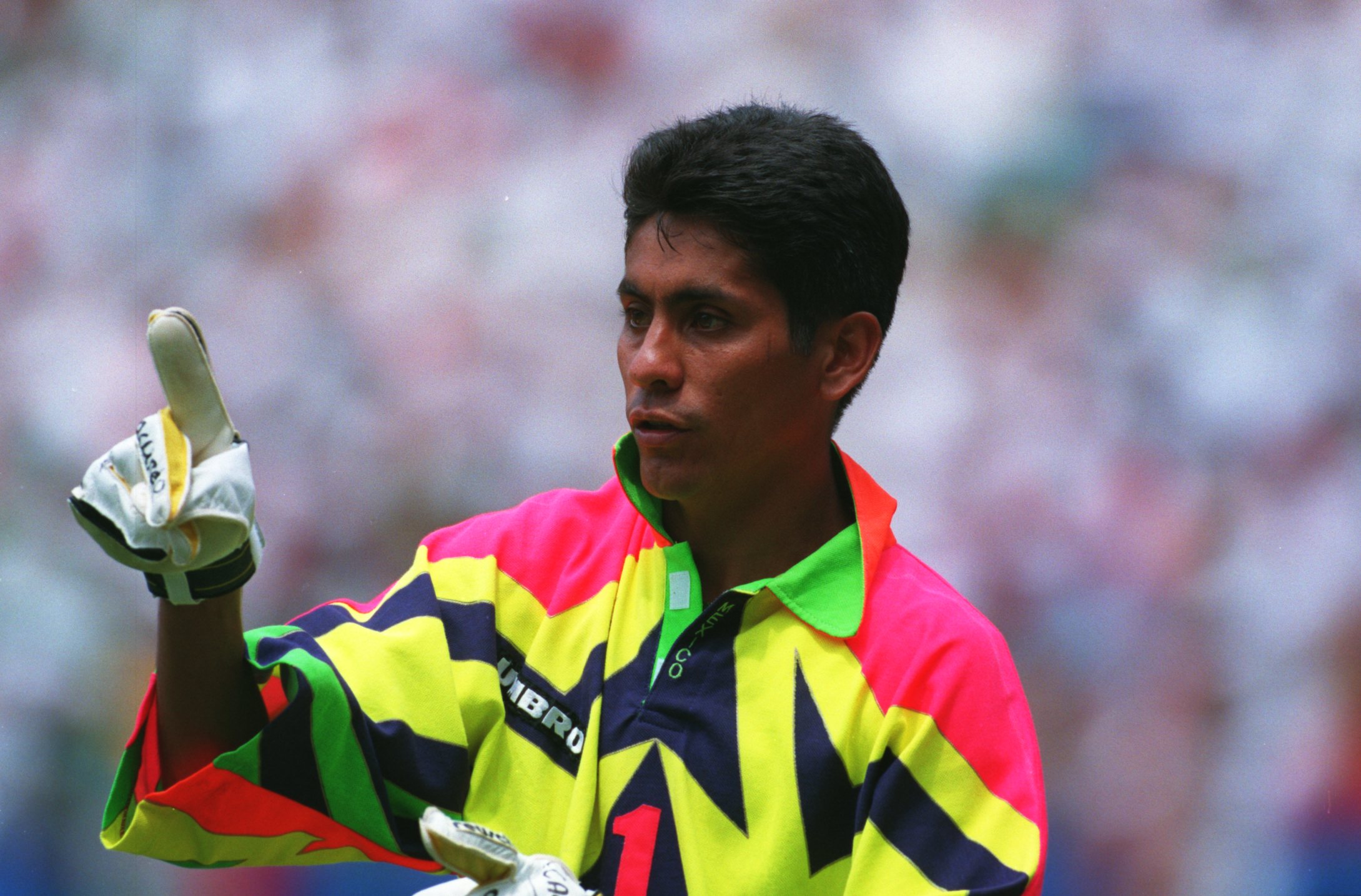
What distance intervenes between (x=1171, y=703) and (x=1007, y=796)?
100 centimetres

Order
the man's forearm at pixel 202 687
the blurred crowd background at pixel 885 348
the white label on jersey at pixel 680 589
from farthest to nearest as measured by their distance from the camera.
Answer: the blurred crowd background at pixel 885 348
the white label on jersey at pixel 680 589
the man's forearm at pixel 202 687

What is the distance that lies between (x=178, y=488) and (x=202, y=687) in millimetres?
246

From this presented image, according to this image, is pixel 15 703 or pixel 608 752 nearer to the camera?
pixel 608 752

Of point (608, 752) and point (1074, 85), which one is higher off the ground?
point (1074, 85)

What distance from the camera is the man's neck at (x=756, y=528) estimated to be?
156 cm

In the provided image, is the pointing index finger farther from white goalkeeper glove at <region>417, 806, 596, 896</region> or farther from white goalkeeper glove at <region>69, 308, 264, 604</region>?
white goalkeeper glove at <region>417, 806, 596, 896</region>

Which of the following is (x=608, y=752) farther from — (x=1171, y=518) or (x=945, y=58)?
(x=945, y=58)

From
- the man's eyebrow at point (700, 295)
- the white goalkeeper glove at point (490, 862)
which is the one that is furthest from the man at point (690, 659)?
the white goalkeeper glove at point (490, 862)

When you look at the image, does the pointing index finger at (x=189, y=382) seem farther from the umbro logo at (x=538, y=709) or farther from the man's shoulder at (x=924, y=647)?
the man's shoulder at (x=924, y=647)

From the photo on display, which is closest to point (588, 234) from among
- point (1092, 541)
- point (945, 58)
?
point (945, 58)

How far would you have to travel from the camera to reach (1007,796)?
1.34m

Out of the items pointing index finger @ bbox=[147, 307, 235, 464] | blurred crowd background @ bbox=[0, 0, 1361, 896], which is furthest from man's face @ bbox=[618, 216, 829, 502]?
blurred crowd background @ bbox=[0, 0, 1361, 896]

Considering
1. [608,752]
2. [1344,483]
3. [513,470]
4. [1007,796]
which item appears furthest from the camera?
[513,470]

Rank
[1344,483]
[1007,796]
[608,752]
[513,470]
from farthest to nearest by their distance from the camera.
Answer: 1. [513,470]
2. [1344,483]
3. [608,752]
4. [1007,796]
